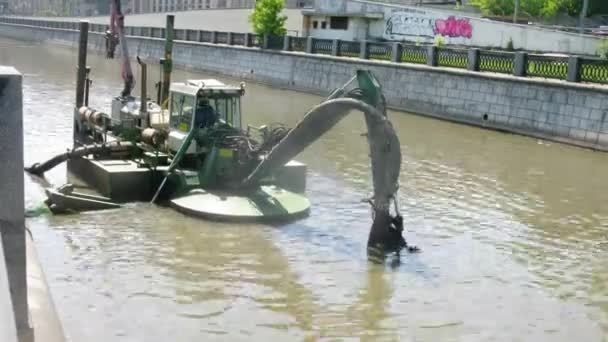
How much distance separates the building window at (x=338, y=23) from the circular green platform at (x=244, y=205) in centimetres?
3624

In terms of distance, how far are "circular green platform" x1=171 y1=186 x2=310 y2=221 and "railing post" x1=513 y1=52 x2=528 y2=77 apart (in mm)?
15071

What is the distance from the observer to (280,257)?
11.9 metres

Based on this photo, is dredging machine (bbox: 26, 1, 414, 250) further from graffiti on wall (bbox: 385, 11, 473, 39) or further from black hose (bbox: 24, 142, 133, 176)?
graffiti on wall (bbox: 385, 11, 473, 39)

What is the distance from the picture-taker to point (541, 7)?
170 feet

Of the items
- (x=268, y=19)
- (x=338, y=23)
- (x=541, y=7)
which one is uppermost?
(x=541, y=7)

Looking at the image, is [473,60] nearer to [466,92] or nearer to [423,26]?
[466,92]

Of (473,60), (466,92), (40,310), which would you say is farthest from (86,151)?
(473,60)

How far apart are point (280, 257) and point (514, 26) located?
29.5m

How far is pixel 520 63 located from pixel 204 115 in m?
15.8

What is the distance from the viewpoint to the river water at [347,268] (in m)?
9.38

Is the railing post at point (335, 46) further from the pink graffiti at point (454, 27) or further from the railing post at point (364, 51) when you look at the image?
the pink graffiti at point (454, 27)

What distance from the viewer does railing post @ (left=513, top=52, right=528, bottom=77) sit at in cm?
2728

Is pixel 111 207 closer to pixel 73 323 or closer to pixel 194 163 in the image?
pixel 194 163

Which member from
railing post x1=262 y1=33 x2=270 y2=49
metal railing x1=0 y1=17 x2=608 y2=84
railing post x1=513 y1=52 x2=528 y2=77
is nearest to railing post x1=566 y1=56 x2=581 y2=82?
metal railing x1=0 y1=17 x2=608 y2=84
